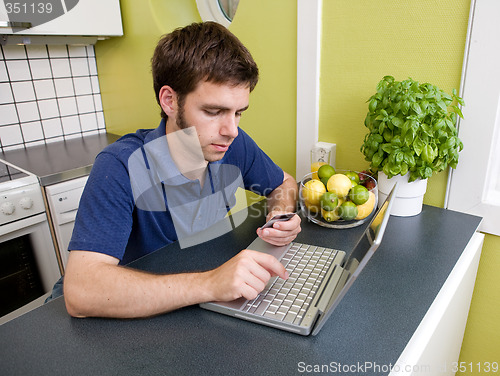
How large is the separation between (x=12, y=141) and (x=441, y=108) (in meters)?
2.08

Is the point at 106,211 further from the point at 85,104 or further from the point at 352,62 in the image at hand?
the point at 85,104

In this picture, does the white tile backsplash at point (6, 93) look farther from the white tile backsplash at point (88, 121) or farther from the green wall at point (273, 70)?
the green wall at point (273, 70)

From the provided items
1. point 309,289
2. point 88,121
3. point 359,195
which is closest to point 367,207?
point 359,195

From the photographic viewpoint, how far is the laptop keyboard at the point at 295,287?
738 millimetres

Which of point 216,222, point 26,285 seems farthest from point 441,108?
point 26,285

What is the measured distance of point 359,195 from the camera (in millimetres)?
1088

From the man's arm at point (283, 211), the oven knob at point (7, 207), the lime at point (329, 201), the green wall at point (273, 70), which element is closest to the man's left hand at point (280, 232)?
the man's arm at point (283, 211)

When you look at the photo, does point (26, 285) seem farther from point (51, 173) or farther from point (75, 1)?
point (75, 1)

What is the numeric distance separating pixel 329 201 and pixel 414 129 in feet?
0.98

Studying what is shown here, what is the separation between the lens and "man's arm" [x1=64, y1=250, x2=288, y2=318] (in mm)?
759

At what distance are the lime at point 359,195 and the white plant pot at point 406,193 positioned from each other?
0.42ft

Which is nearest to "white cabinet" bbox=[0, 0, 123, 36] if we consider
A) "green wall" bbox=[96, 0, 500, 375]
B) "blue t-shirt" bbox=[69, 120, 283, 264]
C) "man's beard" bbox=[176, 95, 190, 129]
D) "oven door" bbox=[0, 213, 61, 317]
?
"green wall" bbox=[96, 0, 500, 375]

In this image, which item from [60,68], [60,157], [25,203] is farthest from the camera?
[60,68]

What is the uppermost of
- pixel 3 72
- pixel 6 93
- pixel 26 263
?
pixel 3 72
